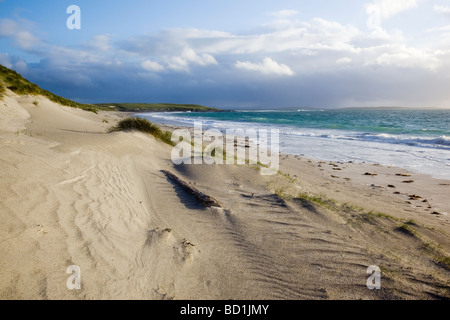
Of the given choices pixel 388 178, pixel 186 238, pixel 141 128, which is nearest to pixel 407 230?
pixel 186 238

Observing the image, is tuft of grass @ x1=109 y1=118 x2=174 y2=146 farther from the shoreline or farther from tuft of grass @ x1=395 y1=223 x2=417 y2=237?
tuft of grass @ x1=395 y1=223 x2=417 y2=237

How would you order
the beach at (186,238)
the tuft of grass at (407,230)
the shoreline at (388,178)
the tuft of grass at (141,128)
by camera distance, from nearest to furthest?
the beach at (186,238), the tuft of grass at (407,230), the shoreline at (388,178), the tuft of grass at (141,128)

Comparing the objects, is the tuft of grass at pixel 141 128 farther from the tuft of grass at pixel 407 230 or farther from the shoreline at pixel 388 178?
the tuft of grass at pixel 407 230

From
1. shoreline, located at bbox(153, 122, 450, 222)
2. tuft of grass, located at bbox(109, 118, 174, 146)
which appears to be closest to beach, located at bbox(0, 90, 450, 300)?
shoreline, located at bbox(153, 122, 450, 222)

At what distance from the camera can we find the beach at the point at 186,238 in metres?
2.73

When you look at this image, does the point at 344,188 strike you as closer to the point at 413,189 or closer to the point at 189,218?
the point at 413,189

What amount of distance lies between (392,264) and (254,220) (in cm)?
211

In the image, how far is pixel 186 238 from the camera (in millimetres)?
3873

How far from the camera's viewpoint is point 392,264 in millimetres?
3367

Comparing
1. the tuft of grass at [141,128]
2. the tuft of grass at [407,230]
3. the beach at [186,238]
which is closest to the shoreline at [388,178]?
the beach at [186,238]

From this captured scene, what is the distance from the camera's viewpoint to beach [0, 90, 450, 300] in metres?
2.73
